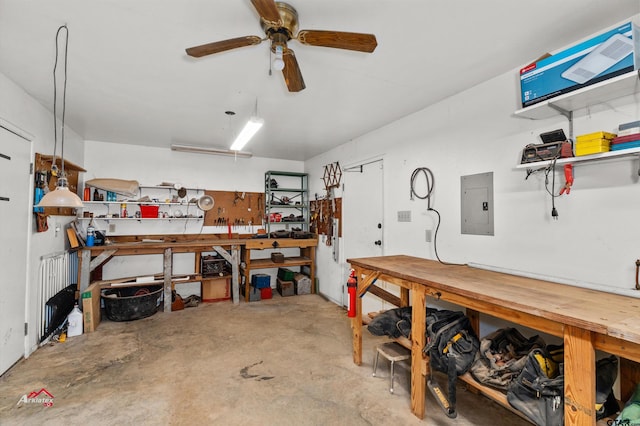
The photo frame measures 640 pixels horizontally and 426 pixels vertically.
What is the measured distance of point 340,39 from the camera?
1606 mm

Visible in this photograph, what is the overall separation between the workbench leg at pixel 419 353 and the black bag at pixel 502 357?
1.11ft

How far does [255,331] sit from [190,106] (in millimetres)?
2828

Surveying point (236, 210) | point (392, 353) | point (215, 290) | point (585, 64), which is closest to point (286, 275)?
point (215, 290)

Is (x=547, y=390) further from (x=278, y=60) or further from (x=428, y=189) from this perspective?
(x=278, y=60)

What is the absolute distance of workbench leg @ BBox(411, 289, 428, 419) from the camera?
2070 mm

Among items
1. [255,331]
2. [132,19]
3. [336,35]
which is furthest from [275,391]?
[132,19]

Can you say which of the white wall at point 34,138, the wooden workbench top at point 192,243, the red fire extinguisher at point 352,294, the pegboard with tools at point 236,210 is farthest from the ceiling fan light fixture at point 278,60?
the pegboard with tools at point 236,210

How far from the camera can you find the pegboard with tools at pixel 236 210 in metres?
5.40

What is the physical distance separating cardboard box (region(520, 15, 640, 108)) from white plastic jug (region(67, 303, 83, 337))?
16.8ft

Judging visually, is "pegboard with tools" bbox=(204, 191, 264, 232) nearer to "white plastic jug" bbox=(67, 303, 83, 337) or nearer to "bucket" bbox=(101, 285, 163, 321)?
"bucket" bbox=(101, 285, 163, 321)

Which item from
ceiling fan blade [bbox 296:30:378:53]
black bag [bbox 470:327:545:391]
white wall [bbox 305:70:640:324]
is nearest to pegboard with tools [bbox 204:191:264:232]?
white wall [bbox 305:70:640:324]

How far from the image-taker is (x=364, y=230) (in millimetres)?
4234

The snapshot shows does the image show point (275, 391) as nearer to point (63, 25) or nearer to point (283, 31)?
point (283, 31)

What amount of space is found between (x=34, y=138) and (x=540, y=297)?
4.65m
